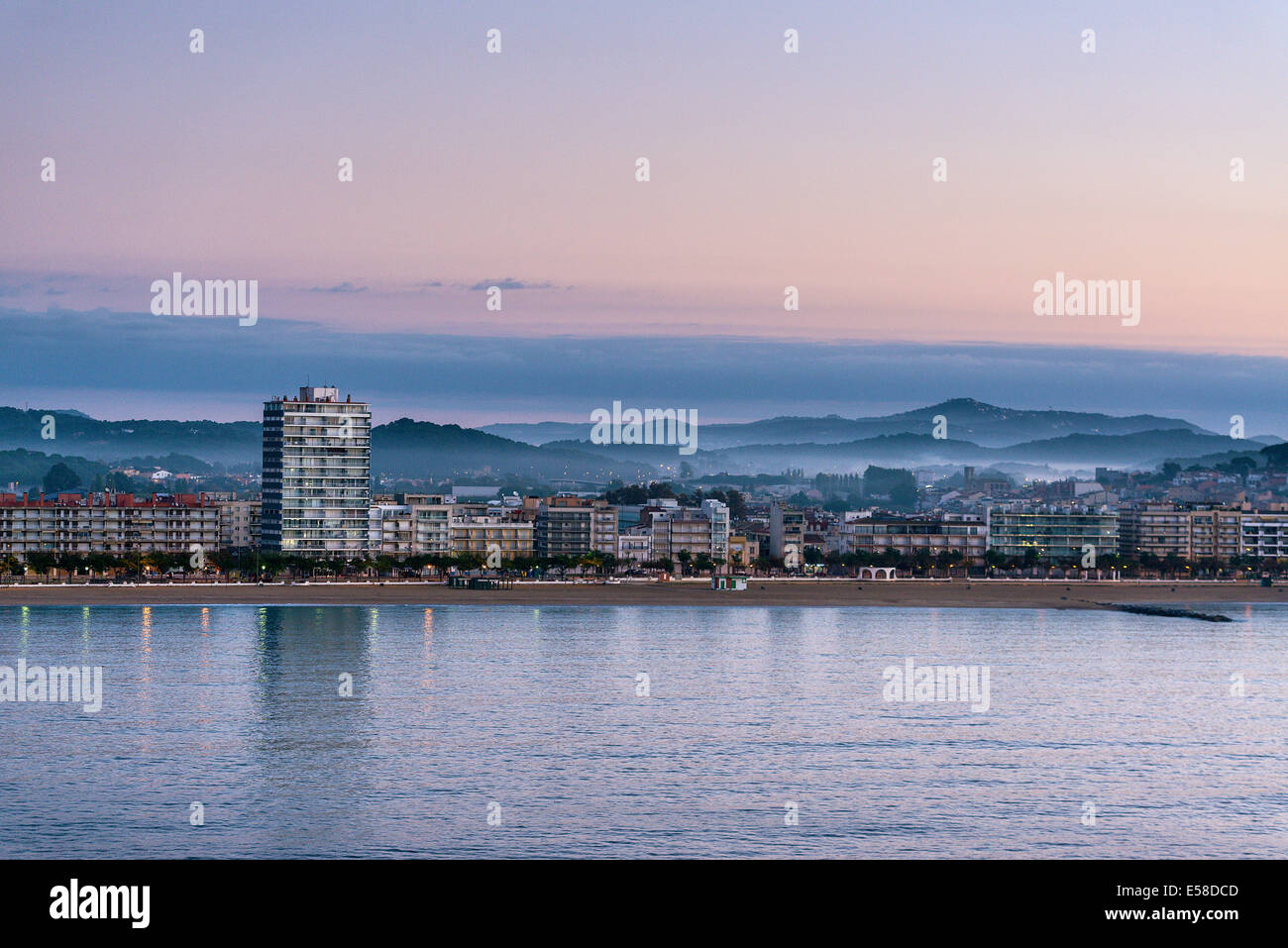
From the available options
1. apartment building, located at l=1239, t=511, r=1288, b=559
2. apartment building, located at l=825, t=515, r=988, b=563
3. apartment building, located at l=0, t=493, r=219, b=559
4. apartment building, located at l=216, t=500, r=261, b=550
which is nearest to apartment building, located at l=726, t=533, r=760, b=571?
apartment building, located at l=825, t=515, r=988, b=563

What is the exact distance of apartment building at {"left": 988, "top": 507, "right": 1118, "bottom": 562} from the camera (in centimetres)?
13888

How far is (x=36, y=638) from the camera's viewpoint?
195 ft

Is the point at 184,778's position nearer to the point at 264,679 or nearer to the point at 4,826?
the point at 4,826

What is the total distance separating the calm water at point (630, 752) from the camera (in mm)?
22922

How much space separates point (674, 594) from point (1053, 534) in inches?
2179

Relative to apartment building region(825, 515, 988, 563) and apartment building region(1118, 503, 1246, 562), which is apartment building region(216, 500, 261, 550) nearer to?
apartment building region(825, 515, 988, 563)

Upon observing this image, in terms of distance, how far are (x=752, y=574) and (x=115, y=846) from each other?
110m

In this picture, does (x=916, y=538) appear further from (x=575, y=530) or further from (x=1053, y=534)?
(x=575, y=530)

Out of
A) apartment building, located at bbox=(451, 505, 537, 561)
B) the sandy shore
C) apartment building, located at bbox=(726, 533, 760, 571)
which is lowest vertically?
the sandy shore

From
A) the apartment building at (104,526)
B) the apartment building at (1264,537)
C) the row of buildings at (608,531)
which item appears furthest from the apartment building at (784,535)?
the apartment building at (104,526)

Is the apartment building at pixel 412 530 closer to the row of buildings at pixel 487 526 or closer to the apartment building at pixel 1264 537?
the row of buildings at pixel 487 526

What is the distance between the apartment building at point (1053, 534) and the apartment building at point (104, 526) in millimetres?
72908

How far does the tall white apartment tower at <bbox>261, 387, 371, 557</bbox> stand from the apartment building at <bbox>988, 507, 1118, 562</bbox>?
61.7 m

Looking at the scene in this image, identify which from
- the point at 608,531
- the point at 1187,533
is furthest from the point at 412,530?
the point at 1187,533
